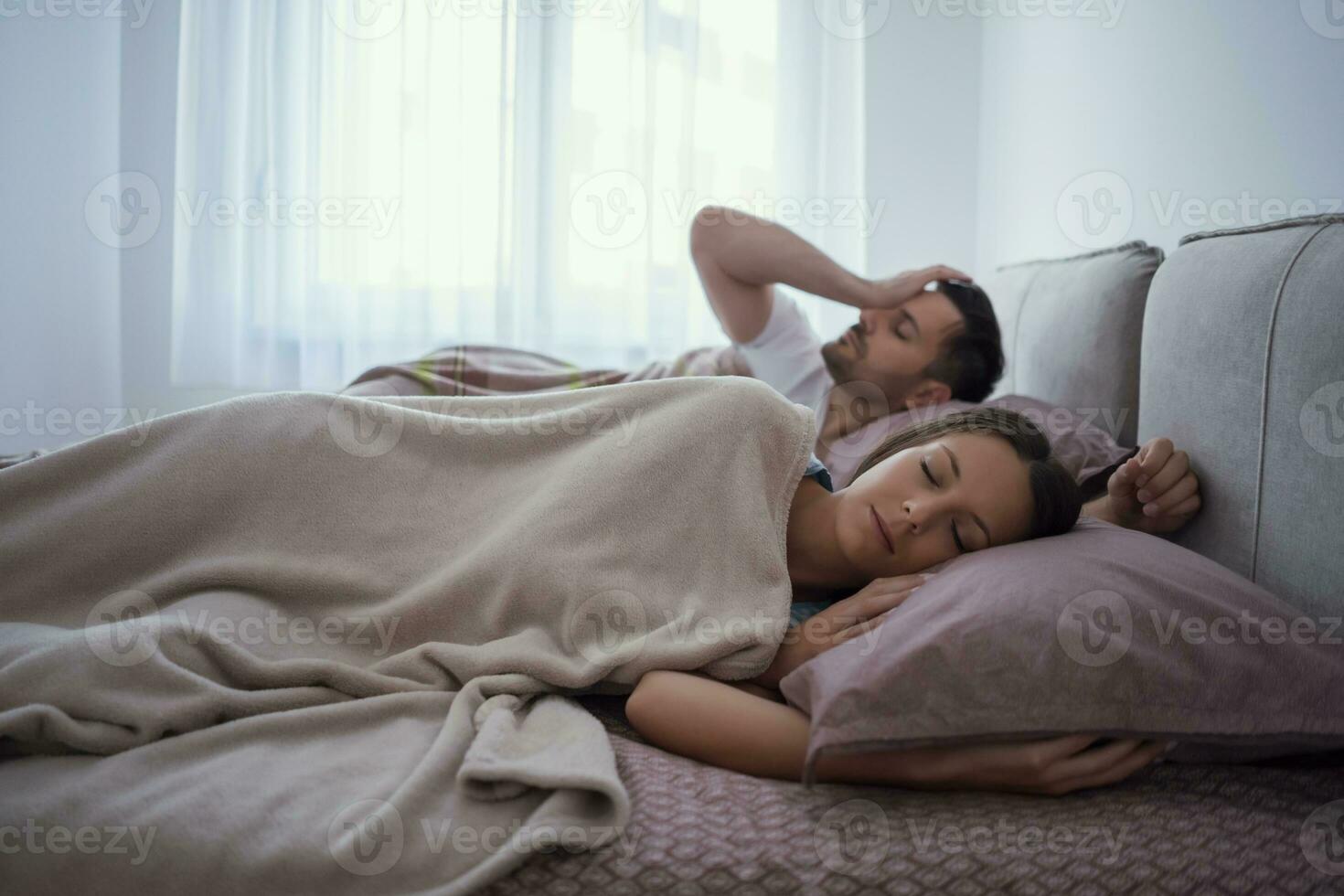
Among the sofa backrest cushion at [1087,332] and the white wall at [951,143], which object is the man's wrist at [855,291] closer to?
the sofa backrest cushion at [1087,332]

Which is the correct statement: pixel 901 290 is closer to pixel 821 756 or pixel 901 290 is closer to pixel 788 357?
pixel 788 357

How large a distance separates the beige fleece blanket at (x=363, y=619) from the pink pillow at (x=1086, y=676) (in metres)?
0.20

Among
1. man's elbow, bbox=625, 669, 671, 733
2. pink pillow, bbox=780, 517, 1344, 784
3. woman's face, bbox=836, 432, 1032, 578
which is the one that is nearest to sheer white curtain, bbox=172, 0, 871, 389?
woman's face, bbox=836, 432, 1032, 578

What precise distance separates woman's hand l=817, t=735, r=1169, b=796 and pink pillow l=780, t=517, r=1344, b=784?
2 centimetres

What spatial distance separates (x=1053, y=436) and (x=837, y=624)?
25.3 inches

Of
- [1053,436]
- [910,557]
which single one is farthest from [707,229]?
[910,557]

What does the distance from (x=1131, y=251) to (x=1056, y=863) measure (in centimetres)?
121

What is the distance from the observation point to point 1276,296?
3.40 feet

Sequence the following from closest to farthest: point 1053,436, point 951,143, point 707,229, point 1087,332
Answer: point 1053,436 < point 1087,332 < point 707,229 < point 951,143

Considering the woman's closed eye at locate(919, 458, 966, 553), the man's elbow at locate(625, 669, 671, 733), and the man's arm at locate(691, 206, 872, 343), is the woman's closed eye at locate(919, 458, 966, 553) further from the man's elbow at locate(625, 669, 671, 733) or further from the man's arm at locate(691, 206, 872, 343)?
the man's arm at locate(691, 206, 872, 343)

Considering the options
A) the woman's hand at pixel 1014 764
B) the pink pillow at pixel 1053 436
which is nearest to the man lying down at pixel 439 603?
the woman's hand at pixel 1014 764

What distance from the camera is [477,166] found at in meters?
2.90

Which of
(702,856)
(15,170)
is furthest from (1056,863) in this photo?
(15,170)

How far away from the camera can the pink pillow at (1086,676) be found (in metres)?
0.76
